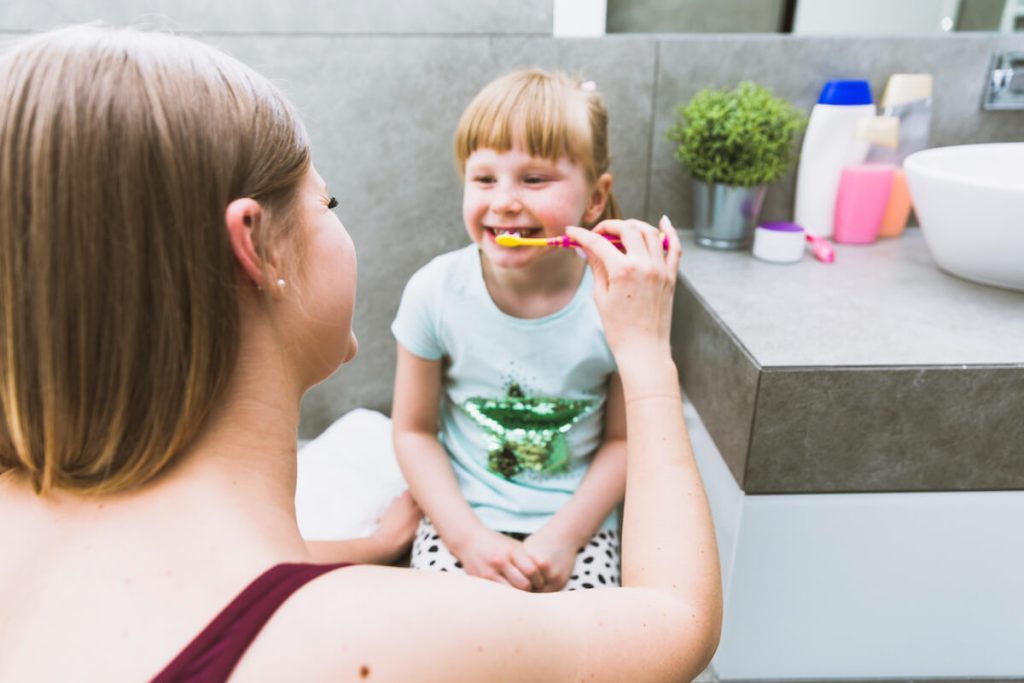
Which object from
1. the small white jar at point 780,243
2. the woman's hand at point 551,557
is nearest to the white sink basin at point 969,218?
the small white jar at point 780,243

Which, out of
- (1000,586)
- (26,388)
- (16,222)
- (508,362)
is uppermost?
(16,222)

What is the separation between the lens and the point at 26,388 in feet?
1.53

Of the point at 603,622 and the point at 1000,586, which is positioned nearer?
the point at 603,622

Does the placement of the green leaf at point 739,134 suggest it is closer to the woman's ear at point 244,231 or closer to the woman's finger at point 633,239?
the woman's finger at point 633,239

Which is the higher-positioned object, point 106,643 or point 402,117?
point 402,117

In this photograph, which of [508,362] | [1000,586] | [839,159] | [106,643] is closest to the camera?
[106,643]

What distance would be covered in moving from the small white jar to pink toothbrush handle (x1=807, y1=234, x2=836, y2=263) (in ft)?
0.10

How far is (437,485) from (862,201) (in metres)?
0.85

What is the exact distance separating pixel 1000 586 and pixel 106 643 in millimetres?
1033

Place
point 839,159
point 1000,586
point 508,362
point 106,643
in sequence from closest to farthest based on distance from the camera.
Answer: point 106,643 < point 1000,586 < point 508,362 < point 839,159

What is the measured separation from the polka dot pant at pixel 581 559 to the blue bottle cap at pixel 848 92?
30.9 inches

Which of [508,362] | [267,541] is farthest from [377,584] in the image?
[508,362]

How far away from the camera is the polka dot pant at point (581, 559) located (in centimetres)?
99

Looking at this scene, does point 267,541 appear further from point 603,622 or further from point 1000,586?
point 1000,586
